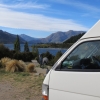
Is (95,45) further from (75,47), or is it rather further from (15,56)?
(15,56)

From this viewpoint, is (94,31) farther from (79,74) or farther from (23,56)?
(23,56)

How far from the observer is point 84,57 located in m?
3.51

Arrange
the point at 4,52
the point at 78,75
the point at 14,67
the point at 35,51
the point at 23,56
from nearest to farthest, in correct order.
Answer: the point at 78,75 < the point at 14,67 < the point at 4,52 < the point at 23,56 < the point at 35,51

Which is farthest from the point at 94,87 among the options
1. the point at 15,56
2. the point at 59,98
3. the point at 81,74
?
the point at 15,56

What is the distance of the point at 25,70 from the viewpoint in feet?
44.3

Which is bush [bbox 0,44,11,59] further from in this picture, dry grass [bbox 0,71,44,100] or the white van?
the white van

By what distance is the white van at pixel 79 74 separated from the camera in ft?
10.0

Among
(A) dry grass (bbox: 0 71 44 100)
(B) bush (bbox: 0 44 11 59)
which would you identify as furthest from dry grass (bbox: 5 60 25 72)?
(B) bush (bbox: 0 44 11 59)

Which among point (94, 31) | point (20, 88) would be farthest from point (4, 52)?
point (94, 31)

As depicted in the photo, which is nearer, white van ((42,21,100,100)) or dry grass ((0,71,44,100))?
white van ((42,21,100,100))

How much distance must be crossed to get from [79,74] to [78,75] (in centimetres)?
2

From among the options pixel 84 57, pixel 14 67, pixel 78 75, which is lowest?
pixel 14 67

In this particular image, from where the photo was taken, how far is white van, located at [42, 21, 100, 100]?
306 centimetres

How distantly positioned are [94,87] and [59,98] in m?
0.64
